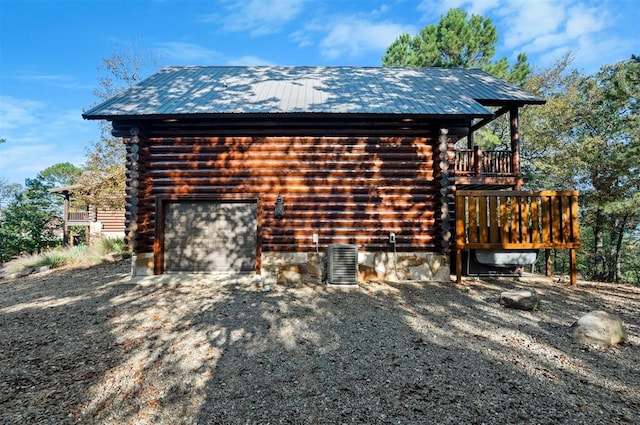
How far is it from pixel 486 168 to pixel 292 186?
763 cm

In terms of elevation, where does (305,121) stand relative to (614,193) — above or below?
above

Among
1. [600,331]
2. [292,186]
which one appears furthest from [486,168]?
[600,331]

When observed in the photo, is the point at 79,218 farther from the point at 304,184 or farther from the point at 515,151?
the point at 515,151

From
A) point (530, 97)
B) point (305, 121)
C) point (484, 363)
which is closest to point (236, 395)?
point (484, 363)

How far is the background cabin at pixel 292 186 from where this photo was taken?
305 inches

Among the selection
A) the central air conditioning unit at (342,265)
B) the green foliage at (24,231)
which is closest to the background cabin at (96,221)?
the green foliage at (24,231)

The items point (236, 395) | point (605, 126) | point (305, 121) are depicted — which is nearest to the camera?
point (236, 395)

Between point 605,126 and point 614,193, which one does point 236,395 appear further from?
point 605,126

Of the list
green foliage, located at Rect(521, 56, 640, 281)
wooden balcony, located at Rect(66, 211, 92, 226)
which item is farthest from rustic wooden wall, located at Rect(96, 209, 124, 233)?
green foliage, located at Rect(521, 56, 640, 281)

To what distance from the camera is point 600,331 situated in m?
4.04

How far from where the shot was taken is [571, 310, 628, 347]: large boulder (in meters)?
3.98

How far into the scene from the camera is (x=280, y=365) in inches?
137

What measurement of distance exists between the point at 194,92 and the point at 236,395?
8.59m

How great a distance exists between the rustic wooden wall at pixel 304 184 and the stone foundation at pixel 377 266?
0.24 m
